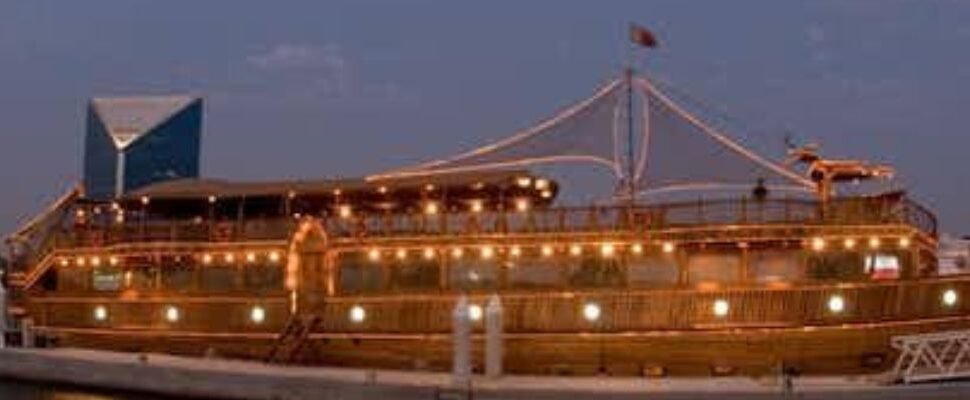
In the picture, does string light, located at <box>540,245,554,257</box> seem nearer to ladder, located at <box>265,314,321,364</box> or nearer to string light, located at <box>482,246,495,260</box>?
string light, located at <box>482,246,495,260</box>

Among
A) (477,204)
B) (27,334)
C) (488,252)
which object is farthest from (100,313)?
(488,252)

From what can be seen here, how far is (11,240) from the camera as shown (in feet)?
144

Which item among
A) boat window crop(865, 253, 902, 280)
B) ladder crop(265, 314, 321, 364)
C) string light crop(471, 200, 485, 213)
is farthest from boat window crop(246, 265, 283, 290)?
boat window crop(865, 253, 902, 280)

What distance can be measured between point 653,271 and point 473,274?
13.7 ft

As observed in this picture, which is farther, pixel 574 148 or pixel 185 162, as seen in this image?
pixel 185 162

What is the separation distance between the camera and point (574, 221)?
33.5m

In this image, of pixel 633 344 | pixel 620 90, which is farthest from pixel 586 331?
pixel 620 90

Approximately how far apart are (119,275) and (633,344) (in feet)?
48.0

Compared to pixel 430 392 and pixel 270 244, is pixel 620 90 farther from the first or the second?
pixel 430 392

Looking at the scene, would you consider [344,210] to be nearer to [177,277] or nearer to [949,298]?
[177,277]

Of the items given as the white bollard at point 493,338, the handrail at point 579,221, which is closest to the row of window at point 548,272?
the handrail at point 579,221

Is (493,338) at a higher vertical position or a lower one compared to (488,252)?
lower

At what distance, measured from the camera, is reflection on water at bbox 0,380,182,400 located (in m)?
31.6

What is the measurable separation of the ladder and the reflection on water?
442cm
